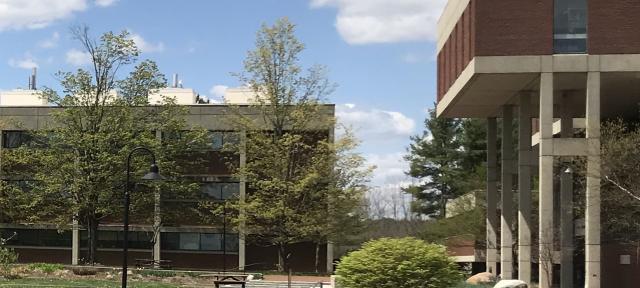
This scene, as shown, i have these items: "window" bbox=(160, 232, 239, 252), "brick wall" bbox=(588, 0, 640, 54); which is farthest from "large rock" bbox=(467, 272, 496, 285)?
"window" bbox=(160, 232, 239, 252)

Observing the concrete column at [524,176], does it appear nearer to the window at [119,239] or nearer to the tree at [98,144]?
the tree at [98,144]

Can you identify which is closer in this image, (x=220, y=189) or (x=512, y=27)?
(x=512, y=27)

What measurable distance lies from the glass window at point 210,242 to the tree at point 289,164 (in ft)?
27.3

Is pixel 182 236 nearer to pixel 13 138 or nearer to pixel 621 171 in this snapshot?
pixel 13 138

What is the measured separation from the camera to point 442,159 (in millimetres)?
76188

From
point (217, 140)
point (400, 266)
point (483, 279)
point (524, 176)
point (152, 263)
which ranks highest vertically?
point (217, 140)

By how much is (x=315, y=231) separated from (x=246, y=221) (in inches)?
162

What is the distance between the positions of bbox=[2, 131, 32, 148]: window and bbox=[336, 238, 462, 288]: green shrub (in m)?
43.8

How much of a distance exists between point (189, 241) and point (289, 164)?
46.9 ft

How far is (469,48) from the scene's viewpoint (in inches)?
1318

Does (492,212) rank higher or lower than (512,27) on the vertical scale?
lower

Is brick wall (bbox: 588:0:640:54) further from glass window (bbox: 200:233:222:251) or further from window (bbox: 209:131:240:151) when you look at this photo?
glass window (bbox: 200:233:222:251)

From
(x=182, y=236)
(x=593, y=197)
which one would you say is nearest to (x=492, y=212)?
(x=593, y=197)

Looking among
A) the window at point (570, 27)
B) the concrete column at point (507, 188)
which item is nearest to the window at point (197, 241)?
the concrete column at point (507, 188)
